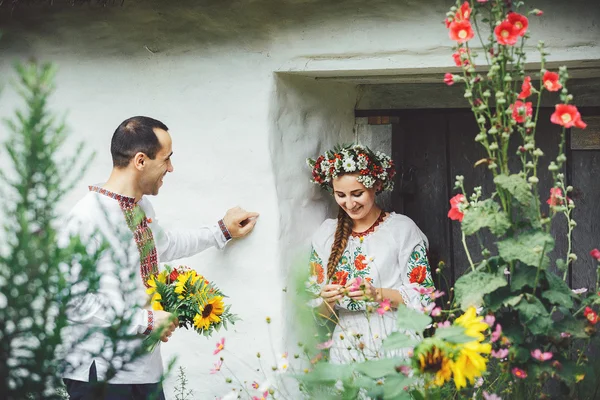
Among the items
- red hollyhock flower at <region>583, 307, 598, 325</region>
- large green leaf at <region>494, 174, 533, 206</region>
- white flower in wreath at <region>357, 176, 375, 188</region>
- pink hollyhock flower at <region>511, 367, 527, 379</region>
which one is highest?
white flower in wreath at <region>357, 176, 375, 188</region>

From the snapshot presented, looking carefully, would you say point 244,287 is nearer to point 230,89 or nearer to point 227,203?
point 227,203

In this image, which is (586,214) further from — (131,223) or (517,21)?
(131,223)

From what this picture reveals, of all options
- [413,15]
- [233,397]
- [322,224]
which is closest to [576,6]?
[413,15]

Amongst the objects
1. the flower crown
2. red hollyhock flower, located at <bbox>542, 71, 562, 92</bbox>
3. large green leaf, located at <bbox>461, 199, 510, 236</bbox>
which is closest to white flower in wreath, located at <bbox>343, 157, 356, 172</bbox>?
the flower crown

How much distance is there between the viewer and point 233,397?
3260 millimetres

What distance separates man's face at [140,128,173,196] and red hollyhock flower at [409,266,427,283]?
118 cm

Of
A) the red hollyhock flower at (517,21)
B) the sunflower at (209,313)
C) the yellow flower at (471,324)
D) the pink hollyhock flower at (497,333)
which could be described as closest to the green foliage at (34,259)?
the yellow flower at (471,324)

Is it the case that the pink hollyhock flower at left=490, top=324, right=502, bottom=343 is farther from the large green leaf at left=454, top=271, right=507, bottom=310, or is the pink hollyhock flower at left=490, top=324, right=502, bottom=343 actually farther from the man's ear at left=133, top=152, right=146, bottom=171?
the man's ear at left=133, top=152, right=146, bottom=171

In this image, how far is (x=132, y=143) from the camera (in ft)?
9.83

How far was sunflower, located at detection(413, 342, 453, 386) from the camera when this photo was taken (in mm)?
1888

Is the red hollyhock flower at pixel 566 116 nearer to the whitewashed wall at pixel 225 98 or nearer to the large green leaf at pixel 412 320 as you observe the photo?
the large green leaf at pixel 412 320

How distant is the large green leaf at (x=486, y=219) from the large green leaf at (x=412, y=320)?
1.01 ft

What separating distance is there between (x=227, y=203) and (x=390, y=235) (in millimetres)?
757

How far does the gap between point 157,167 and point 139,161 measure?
0.08m
